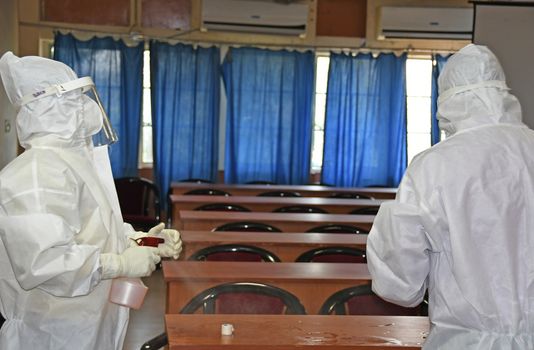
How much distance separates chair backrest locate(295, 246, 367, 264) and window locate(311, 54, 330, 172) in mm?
4129

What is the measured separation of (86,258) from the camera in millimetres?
1901

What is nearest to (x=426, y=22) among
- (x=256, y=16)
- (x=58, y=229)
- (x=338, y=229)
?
(x=256, y=16)

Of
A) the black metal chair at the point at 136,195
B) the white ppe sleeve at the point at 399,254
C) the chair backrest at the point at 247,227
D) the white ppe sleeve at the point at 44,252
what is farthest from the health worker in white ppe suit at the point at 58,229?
the black metal chair at the point at 136,195

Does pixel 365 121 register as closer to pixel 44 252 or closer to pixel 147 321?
pixel 147 321

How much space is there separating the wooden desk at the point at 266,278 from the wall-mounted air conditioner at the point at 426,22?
4.80 m

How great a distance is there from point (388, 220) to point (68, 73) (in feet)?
3.30

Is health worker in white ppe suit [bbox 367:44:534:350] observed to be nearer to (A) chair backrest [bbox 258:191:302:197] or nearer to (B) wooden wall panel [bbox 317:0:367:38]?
→ (A) chair backrest [bbox 258:191:302:197]

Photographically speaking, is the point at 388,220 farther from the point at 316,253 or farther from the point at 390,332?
the point at 316,253

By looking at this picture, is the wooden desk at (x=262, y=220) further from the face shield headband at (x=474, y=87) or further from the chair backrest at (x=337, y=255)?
the face shield headband at (x=474, y=87)

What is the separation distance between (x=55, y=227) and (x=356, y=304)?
136 cm

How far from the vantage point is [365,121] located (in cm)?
780

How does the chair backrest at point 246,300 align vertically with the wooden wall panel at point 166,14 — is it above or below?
below

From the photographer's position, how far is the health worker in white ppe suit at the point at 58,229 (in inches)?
73.2

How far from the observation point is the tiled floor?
4.37 metres
